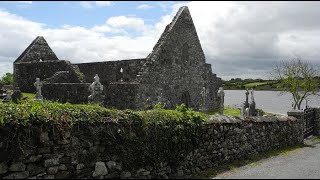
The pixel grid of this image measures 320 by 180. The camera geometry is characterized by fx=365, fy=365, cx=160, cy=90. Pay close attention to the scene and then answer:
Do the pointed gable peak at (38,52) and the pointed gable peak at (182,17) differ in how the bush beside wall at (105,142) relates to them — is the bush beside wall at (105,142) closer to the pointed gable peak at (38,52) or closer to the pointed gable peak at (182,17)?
the pointed gable peak at (182,17)

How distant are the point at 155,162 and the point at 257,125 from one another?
605 cm

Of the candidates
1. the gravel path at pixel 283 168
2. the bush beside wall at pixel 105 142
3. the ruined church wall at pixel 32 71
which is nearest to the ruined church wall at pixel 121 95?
the ruined church wall at pixel 32 71

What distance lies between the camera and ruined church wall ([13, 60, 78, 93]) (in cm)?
2886

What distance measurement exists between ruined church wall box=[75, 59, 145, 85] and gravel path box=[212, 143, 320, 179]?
13.0 meters

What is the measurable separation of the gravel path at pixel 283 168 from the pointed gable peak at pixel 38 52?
2585 centimetres

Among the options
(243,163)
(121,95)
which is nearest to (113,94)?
(121,95)

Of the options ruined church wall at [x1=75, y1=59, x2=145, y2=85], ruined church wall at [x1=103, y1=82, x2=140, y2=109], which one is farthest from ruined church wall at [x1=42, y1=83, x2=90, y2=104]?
ruined church wall at [x1=75, y1=59, x2=145, y2=85]

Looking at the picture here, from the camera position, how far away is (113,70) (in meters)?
26.4

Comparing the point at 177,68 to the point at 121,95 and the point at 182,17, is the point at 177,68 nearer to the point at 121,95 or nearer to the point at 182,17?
the point at 182,17

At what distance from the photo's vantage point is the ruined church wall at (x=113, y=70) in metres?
24.8

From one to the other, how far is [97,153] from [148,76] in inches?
576

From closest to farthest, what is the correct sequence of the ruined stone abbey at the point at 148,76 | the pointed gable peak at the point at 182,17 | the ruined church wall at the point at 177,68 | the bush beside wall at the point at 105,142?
the bush beside wall at the point at 105,142 → the ruined stone abbey at the point at 148,76 → the ruined church wall at the point at 177,68 → the pointed gable peak at the point at 182,17

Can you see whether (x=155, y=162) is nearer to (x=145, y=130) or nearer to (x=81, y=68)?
(x=145, y=130)

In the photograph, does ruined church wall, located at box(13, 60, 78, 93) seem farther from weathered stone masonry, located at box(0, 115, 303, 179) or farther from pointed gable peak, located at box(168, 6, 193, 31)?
weathered stone masonry, located at box(0, 115, 303, 179)
